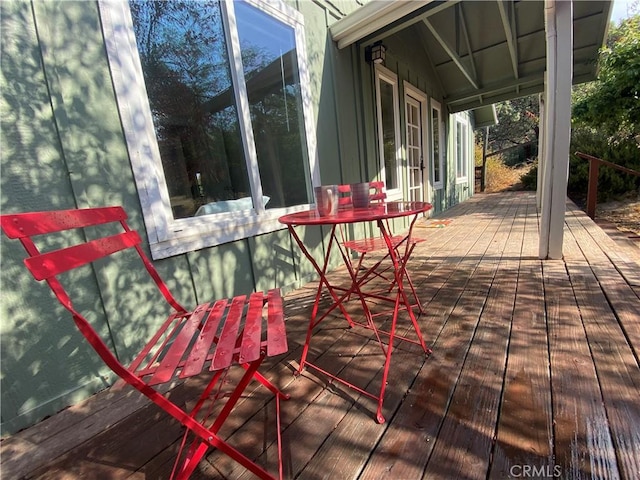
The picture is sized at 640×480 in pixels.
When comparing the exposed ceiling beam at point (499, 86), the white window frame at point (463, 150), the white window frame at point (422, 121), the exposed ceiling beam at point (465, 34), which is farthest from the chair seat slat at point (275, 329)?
the white window frame at point (463, 150)

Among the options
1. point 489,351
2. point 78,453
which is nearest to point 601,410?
point 489,351

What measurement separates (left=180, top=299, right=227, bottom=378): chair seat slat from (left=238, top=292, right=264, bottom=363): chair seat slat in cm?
12

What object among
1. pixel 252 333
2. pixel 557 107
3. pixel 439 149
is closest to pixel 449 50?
pixel 557 107

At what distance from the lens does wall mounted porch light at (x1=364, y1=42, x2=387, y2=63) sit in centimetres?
343

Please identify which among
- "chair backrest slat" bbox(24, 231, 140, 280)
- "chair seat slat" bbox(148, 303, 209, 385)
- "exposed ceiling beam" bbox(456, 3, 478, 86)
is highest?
"exposed ceiling beam" bbox(456, 3, 478, 86)

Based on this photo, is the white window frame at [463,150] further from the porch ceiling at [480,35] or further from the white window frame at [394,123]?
A: the white window frame at [394,123]

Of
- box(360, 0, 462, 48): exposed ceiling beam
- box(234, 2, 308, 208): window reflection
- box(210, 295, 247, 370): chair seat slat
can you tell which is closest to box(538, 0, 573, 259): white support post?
box(360, 0, 462, 48): exposed ceiling beam

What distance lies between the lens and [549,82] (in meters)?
2.55

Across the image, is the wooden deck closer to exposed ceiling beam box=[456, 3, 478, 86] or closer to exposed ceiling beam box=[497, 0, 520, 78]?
exposed ceiling beam box=[497, 0, 520, 78]

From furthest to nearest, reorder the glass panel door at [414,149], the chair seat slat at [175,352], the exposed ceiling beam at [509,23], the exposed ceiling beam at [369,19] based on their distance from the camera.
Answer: the glass panel door at [414,149] → the exposed ceiling beam at [509,23] → the exposed ceiling beam at [369,19] → the chair seat slat at [175,352]

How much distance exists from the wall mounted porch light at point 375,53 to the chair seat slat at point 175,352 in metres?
3.46

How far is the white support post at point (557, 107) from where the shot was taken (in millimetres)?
2387

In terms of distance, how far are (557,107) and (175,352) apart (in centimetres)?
325

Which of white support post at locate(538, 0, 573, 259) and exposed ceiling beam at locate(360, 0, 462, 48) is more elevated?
exposed ceiling beam at locate(360, 0, 462, 48)
